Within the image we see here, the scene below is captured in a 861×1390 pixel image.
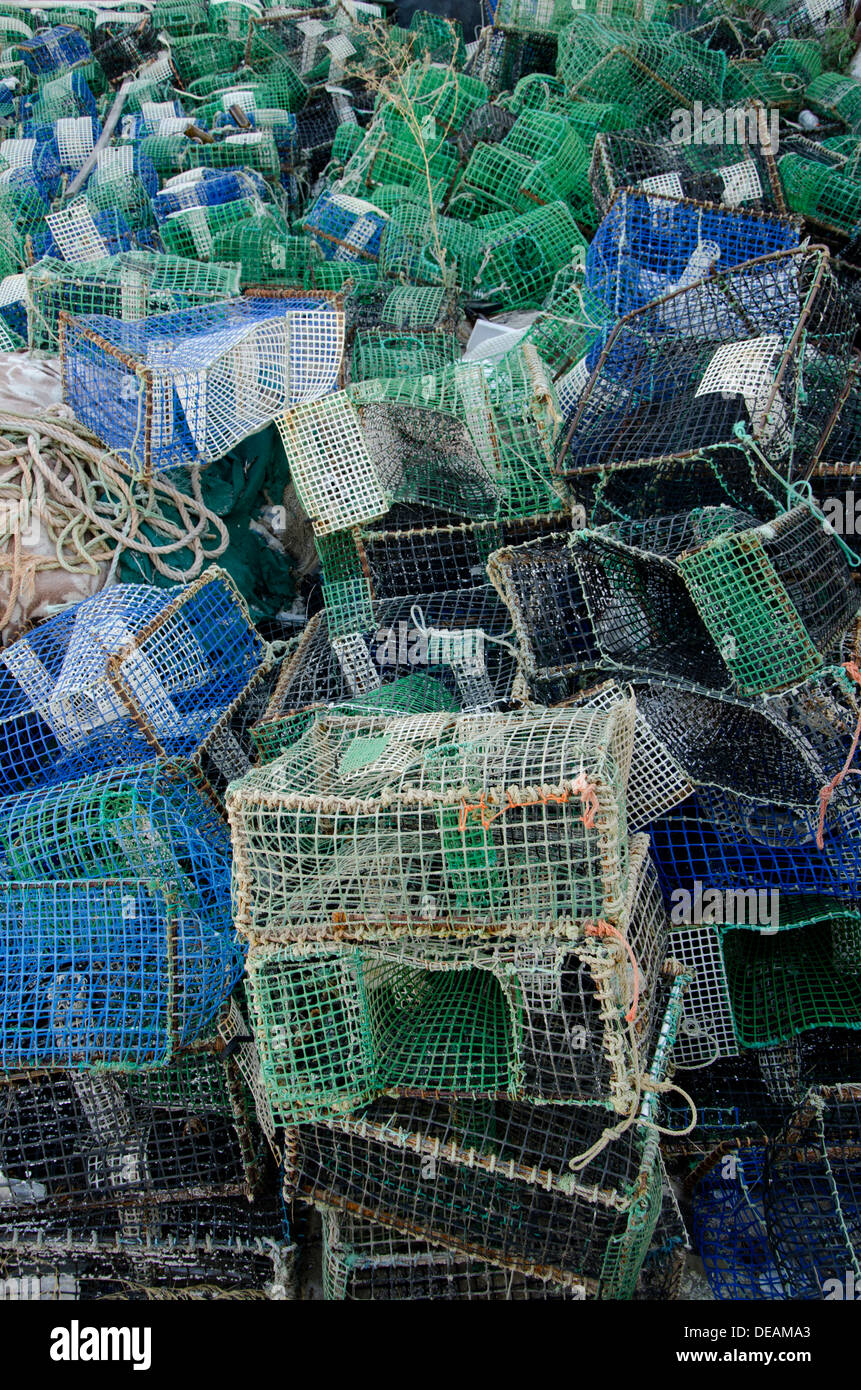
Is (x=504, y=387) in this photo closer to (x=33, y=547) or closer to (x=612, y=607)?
(x=612, y=607)

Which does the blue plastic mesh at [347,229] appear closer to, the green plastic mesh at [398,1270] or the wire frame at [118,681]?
the wire frame at [118,681]

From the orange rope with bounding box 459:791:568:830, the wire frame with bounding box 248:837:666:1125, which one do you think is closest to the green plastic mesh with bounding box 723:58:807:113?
the wire frame with bounding box 248:837:666:1125

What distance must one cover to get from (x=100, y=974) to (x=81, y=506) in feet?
5.38

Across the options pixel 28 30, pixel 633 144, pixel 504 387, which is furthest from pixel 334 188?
pixel 28 30

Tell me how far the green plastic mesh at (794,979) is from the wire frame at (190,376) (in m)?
2.23

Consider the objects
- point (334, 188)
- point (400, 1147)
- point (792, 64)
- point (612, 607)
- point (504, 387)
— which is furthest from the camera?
point (792, 64)

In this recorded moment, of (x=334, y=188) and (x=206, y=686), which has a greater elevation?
(x=334, y=188)

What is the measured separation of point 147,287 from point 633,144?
221 cm

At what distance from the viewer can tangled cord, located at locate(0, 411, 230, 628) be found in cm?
353

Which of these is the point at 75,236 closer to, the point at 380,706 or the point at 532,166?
the point at 532,166

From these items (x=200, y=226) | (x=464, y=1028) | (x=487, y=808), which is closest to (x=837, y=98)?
(x=200, y=226)

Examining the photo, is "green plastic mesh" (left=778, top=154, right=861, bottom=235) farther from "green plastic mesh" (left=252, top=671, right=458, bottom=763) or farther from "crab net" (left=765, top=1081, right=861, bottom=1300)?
"crab net" (left=765, top=1081, right=861, bottom=1300)

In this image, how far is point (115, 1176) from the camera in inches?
108

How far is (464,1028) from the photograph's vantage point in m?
2.53
